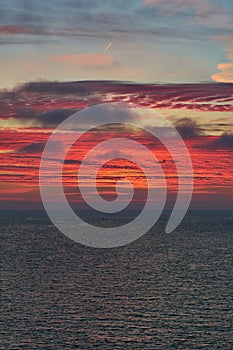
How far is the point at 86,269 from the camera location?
174 meters

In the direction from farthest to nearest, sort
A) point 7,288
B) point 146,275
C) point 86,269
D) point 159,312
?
point 86,269 → point 146,275 → point 7,288 → point 159,312

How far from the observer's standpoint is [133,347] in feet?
291

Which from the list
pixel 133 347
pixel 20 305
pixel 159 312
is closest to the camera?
pixel 133 347

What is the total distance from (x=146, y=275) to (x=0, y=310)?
60264 millimetres

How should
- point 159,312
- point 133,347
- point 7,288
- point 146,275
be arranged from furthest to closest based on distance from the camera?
point 146,275 → point 7,288 → point 159,312 → point 133,347

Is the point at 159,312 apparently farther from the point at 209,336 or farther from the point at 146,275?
the point at 146,275

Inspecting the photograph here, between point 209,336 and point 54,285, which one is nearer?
point 209,336

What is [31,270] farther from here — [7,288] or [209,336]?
[209,336]

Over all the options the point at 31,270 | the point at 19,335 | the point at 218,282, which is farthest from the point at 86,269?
the point at 19,335

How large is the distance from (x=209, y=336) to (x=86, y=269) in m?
84.1

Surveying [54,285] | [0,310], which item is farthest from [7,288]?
[0,310]

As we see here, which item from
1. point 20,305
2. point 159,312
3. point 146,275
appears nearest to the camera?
point 159,312

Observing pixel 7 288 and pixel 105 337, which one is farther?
pixel 7 288

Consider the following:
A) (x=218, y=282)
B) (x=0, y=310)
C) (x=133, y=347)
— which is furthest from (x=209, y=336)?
(x=218, y=282)
